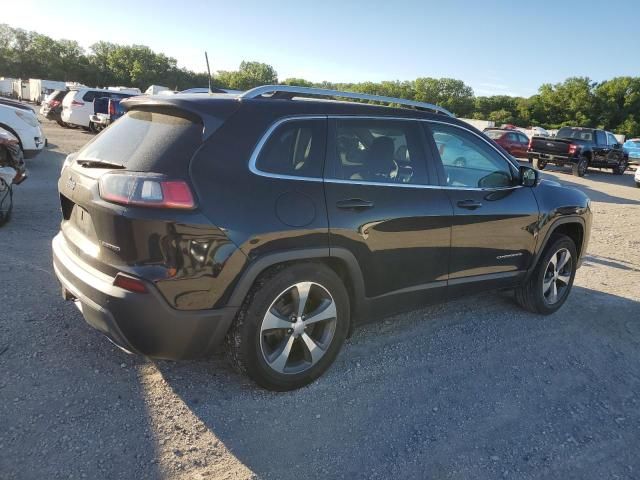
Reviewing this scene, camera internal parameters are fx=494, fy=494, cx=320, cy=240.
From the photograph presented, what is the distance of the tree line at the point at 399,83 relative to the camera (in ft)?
211

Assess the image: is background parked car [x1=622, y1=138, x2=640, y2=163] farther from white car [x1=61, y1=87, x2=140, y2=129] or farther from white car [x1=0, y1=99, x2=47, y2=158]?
white car [x1=0, y1=99, x2=47, y2=158]

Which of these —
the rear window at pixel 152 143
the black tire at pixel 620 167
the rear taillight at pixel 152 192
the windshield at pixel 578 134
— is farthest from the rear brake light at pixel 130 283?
the black tire at pixel 620 167

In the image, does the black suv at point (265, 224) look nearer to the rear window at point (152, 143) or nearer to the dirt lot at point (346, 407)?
the rear window at point (152, 143)

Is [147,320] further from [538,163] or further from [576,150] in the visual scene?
[538,163]

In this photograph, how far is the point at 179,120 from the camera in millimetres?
2799

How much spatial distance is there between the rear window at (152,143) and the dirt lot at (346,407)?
134 cm

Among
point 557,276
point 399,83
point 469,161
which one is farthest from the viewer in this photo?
point 399,83

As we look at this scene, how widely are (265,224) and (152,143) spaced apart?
0.78 meters

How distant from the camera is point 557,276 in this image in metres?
4.78

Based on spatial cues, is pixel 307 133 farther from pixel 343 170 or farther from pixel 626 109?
pixel 626 109

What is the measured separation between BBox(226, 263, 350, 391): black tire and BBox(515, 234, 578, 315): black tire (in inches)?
90.8

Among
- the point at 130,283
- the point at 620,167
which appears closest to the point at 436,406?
the point at 130,283

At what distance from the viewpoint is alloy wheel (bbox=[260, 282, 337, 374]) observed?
2949 mm

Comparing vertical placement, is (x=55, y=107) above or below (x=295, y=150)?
below
